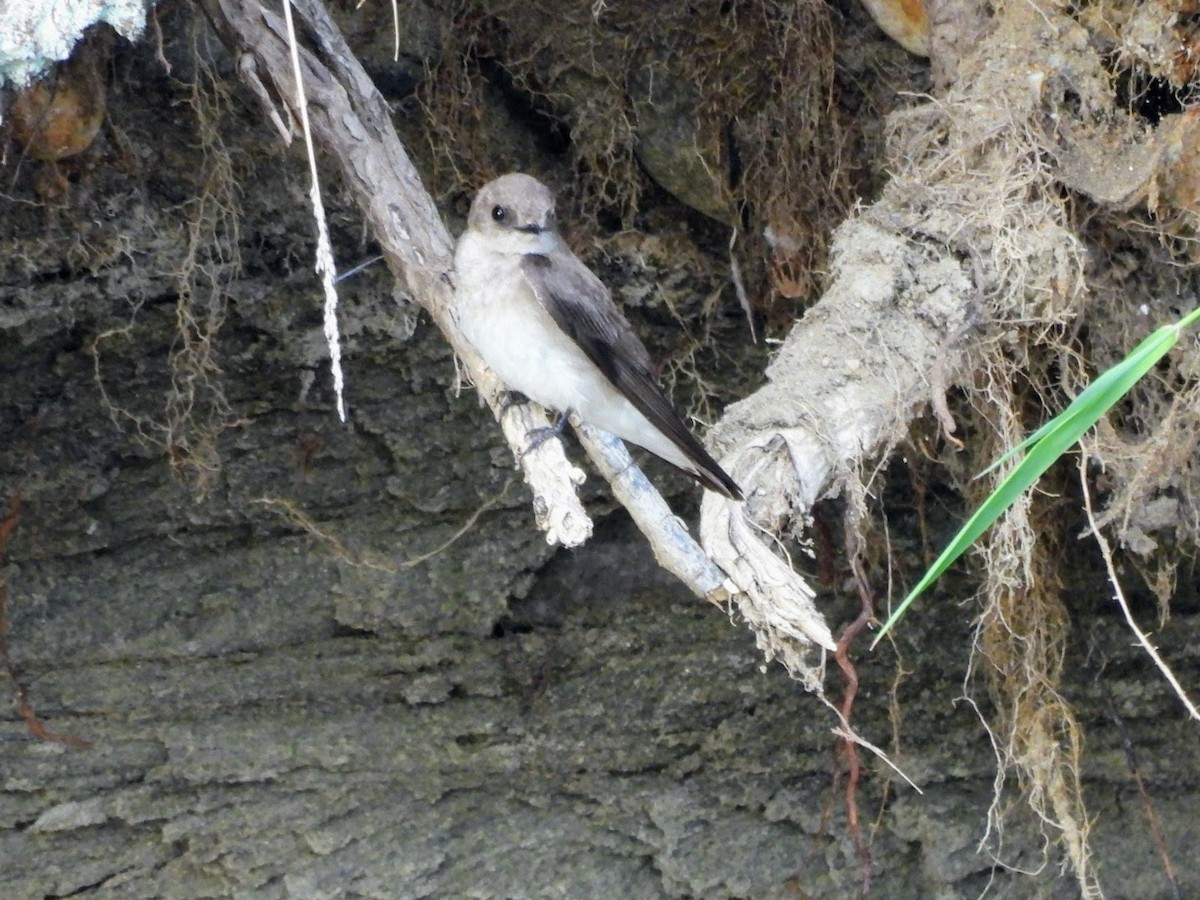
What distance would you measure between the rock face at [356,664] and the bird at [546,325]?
68 cm

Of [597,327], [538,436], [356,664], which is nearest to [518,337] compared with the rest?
[597,327]

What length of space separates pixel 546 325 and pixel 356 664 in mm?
1279

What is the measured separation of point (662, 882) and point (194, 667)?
1.38 meters

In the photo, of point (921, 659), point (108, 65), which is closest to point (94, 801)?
point (108, 65)

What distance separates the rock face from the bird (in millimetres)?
681

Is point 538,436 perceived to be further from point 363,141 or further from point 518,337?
point 363,141

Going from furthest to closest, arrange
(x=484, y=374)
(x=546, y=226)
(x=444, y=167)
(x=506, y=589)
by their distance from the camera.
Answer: (x=506, y=589) → (x=444, y=167) → (x=546, y=226) → (x=484, y=374)

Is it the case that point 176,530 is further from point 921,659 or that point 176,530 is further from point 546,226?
point 921,659

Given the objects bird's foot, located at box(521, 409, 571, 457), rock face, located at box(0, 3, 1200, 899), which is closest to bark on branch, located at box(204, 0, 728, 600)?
bird's foot, located at box(521, 409, 571, 457)

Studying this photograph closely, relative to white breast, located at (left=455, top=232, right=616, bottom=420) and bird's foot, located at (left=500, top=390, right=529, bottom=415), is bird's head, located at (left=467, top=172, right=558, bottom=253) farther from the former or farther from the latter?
bird's foot, located at (left=500, top=390, right=529, bottom=415)

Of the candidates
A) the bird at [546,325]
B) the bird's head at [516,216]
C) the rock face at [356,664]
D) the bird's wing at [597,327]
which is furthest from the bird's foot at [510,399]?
the rock face at [356,664]

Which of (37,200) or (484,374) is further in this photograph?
(37,200)

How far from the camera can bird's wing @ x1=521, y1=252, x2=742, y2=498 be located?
2936 millimetres

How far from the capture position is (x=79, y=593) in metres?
3.69
